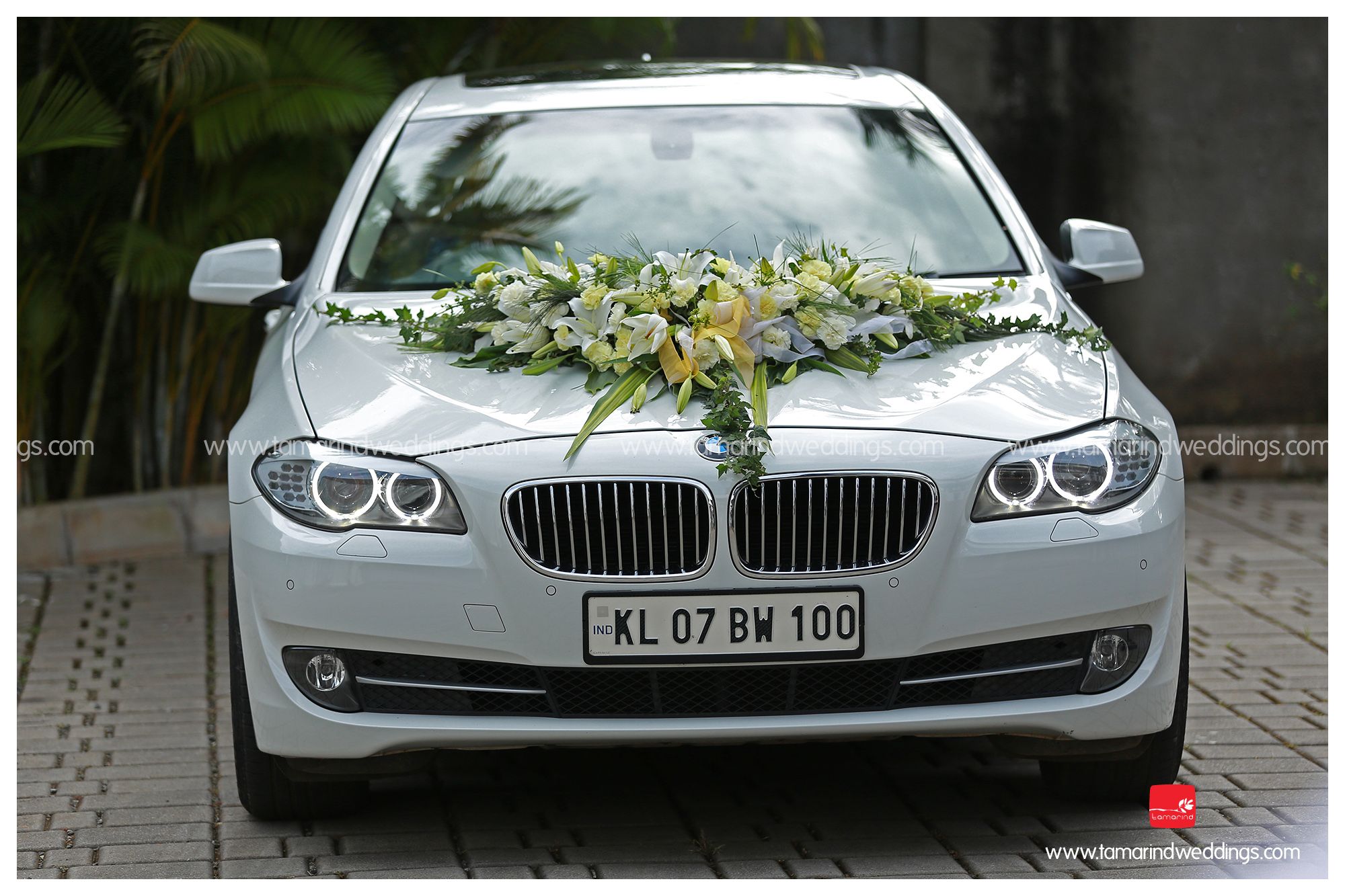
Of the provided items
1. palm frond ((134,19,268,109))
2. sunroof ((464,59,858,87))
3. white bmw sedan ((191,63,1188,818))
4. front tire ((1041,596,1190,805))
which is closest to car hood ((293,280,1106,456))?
white bmw sedan ((191,63,1188,818))

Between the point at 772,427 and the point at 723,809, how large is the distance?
103 centimetres

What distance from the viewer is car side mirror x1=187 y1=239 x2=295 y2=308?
4055mm

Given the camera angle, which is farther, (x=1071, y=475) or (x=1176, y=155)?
(x=1176, y=155)

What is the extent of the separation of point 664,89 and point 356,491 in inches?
79.1

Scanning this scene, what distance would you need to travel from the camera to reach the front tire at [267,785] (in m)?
3.25

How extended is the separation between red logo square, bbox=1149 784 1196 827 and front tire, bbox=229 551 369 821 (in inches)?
68.4

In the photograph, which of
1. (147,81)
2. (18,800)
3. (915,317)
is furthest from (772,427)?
(147,81)

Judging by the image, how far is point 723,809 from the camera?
3.53 meters

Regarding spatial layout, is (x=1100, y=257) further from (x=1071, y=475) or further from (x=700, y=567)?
(x=700, y=567)

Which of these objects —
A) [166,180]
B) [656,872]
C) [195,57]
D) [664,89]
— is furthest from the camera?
[166,180]

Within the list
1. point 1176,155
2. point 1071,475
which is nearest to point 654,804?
point 1071,475

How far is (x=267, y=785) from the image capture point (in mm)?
3385

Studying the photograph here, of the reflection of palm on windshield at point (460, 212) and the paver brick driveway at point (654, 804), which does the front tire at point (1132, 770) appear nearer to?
the paver brick driveway at point (654, 804)

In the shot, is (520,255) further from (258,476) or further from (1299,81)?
(1299,81)
